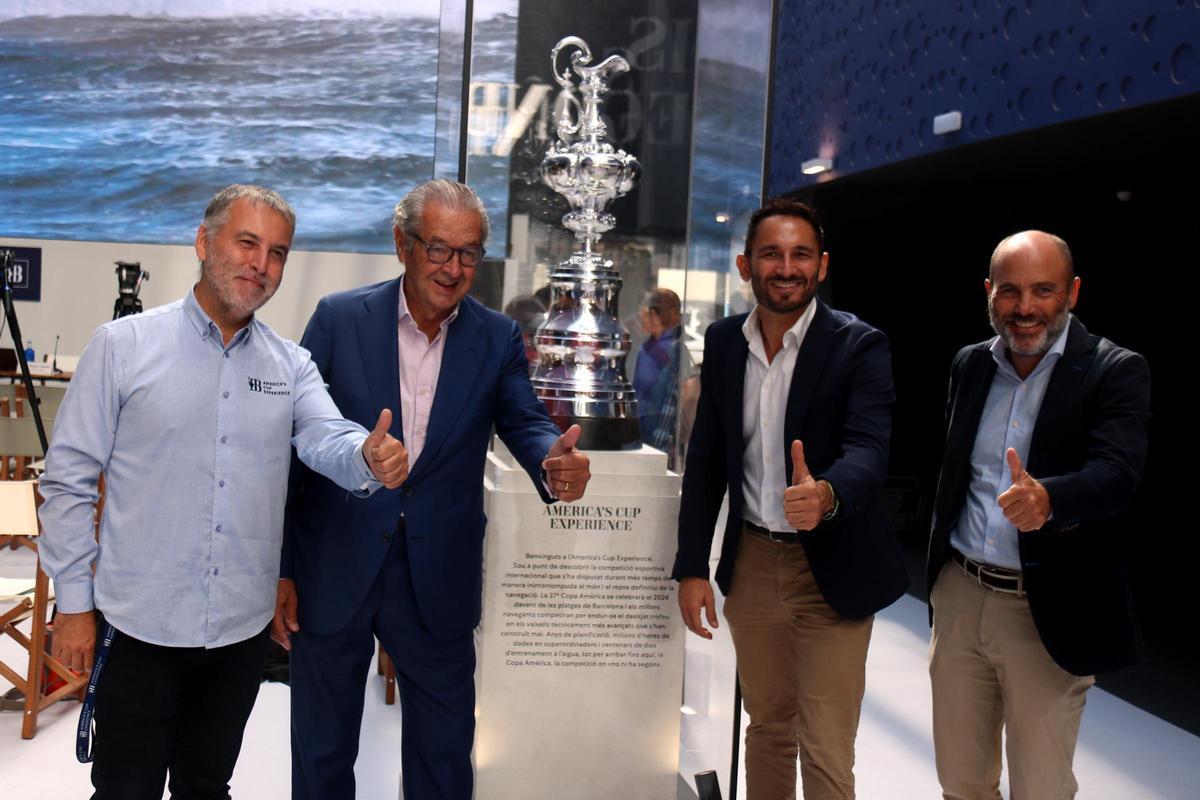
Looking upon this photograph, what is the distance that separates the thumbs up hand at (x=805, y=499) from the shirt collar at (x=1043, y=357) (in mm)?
493

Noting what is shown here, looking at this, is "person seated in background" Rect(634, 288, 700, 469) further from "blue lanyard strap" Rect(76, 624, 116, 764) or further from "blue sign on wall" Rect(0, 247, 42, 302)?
"blue sign on wall" Rect(0, 247, 42, 302)

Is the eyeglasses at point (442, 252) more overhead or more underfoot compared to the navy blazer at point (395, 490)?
more overhead

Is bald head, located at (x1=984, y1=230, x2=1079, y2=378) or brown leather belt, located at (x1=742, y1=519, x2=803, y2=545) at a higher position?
bald head, located at (x1=984, y1=230, x2=1079, y2=378)

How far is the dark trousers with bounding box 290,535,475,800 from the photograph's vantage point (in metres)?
2.28

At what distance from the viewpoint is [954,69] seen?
6102mm

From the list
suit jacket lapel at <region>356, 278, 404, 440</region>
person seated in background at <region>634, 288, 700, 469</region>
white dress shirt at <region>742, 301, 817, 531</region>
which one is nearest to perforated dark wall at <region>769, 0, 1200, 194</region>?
person seated in background at <region>634, 288, 700, 469</region>

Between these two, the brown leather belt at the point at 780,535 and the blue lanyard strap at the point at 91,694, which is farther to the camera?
the brown leather belt at the point at 780,535

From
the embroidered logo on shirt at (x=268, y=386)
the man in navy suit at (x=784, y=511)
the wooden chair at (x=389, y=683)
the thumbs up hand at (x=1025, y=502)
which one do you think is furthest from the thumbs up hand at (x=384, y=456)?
the wooden chair at (x=389, y=683)

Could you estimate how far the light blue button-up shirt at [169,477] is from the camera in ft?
6.04

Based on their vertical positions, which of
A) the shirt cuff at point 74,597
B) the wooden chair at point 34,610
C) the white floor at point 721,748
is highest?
the shirt cuff at point 74,597

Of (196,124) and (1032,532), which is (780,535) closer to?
(1032,532)

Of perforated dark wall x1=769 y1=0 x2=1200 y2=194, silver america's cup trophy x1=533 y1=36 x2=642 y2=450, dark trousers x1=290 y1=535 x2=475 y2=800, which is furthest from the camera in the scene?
perforated dark wall x1=769 y1=0 x2=1200 y2=194

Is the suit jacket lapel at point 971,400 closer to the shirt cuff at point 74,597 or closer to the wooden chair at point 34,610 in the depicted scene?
the shirt cuff at point 74,597

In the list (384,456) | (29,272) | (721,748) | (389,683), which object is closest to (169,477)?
(384,456)
